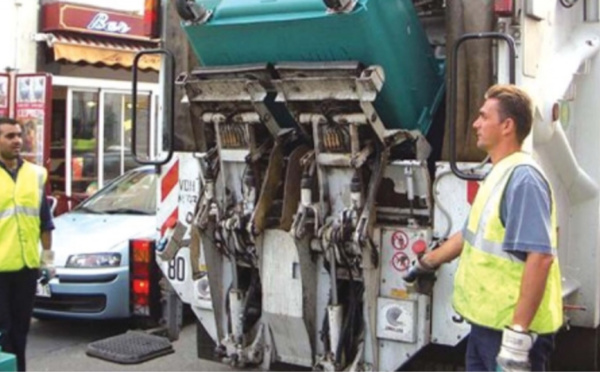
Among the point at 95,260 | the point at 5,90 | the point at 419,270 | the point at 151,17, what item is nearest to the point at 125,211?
the point at 95,260

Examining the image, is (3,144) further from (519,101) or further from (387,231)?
(519,101)

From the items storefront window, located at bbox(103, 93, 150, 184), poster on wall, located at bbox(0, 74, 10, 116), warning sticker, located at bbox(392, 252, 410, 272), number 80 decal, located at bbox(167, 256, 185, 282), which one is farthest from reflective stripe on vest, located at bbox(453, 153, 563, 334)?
storefront window, located at bbox(103, 93, 150, 184)

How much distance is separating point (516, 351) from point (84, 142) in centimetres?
1192

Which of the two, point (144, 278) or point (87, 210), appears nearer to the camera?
point (144, 278)

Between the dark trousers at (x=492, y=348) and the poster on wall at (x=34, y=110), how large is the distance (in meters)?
8.74

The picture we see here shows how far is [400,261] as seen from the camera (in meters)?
3.91

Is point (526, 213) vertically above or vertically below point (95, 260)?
above

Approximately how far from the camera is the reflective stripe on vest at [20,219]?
193 inches

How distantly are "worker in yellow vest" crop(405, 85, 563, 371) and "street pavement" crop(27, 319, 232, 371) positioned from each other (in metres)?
2.49

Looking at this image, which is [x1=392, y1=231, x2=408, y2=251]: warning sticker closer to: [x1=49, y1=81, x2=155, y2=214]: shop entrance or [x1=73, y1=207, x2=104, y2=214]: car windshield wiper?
[x1=73, y1=207, x2=104, y2=214]: car windshield wiper

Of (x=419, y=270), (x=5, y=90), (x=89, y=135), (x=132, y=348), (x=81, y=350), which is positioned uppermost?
(x=5, y=90)

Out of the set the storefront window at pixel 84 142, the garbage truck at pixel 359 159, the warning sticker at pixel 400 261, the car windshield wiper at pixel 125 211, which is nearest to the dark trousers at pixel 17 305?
the garbage truck at pixel 359 159

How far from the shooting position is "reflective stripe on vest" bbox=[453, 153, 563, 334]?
3070 millimetres

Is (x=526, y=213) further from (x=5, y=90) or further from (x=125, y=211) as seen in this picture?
(x=5, y=90)
